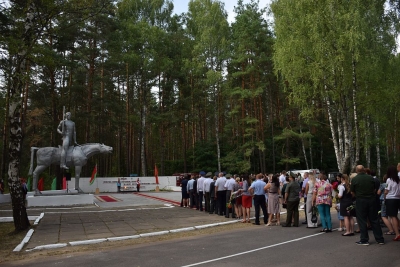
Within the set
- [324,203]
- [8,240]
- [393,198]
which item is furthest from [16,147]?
[393,198]

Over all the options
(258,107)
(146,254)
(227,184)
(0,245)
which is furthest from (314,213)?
(258,107)

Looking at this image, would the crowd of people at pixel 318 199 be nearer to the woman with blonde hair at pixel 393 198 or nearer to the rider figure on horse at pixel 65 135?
the woman with blonde hair at pixel 393 198

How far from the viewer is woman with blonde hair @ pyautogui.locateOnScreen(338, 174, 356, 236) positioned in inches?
352

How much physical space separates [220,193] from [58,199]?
32.4ft

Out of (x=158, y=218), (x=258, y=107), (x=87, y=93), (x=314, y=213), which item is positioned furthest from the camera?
(x=258, y=107)

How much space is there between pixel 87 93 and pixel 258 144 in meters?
17.6

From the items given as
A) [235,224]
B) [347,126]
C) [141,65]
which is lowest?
[235,224]

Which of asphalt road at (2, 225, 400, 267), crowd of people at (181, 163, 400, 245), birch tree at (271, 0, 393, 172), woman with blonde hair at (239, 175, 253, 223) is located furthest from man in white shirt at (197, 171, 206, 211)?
birch tree at (271, 0, 393, 172)

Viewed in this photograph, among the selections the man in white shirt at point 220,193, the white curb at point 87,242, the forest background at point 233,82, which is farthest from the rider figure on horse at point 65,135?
the white curb at point 87,242

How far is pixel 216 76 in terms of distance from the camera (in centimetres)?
3381

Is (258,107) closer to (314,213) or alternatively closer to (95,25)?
(95,25)

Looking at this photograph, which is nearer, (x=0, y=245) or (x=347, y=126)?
(x=0, y=245)

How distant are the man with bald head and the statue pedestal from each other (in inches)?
600

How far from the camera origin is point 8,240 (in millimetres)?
9367
